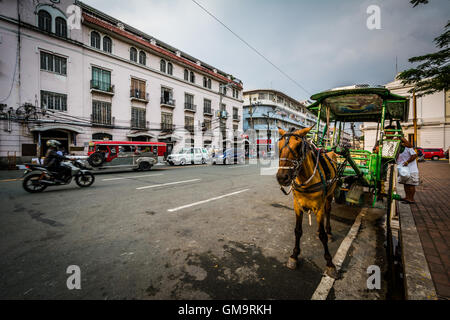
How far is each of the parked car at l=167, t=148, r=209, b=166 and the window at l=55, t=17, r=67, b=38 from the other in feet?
48.0

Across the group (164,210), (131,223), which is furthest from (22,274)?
(164,210)

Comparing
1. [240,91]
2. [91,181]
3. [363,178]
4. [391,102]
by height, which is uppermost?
[240,91]

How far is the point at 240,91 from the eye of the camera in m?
36.1

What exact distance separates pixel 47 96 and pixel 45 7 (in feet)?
25.4

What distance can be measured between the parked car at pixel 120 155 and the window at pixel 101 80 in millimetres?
8729

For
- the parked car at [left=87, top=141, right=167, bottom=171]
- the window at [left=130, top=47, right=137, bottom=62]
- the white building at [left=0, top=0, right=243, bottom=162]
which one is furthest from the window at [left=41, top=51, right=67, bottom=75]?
the parked car at [left=87, top=141, right=167, bottom=171]

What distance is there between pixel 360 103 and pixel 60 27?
80.4 ft

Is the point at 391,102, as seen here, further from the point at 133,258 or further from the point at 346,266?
the point at 133,258

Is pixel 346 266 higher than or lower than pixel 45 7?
lower

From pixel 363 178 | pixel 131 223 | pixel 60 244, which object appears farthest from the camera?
pixel 363 178

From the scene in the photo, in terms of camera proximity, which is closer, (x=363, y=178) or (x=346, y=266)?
(x=346, y=266)

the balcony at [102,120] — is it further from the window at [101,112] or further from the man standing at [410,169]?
the man standing at [410,169]

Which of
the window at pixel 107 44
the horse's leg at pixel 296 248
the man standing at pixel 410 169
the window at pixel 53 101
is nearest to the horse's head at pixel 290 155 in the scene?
the horse's leg at pixel 296 248
